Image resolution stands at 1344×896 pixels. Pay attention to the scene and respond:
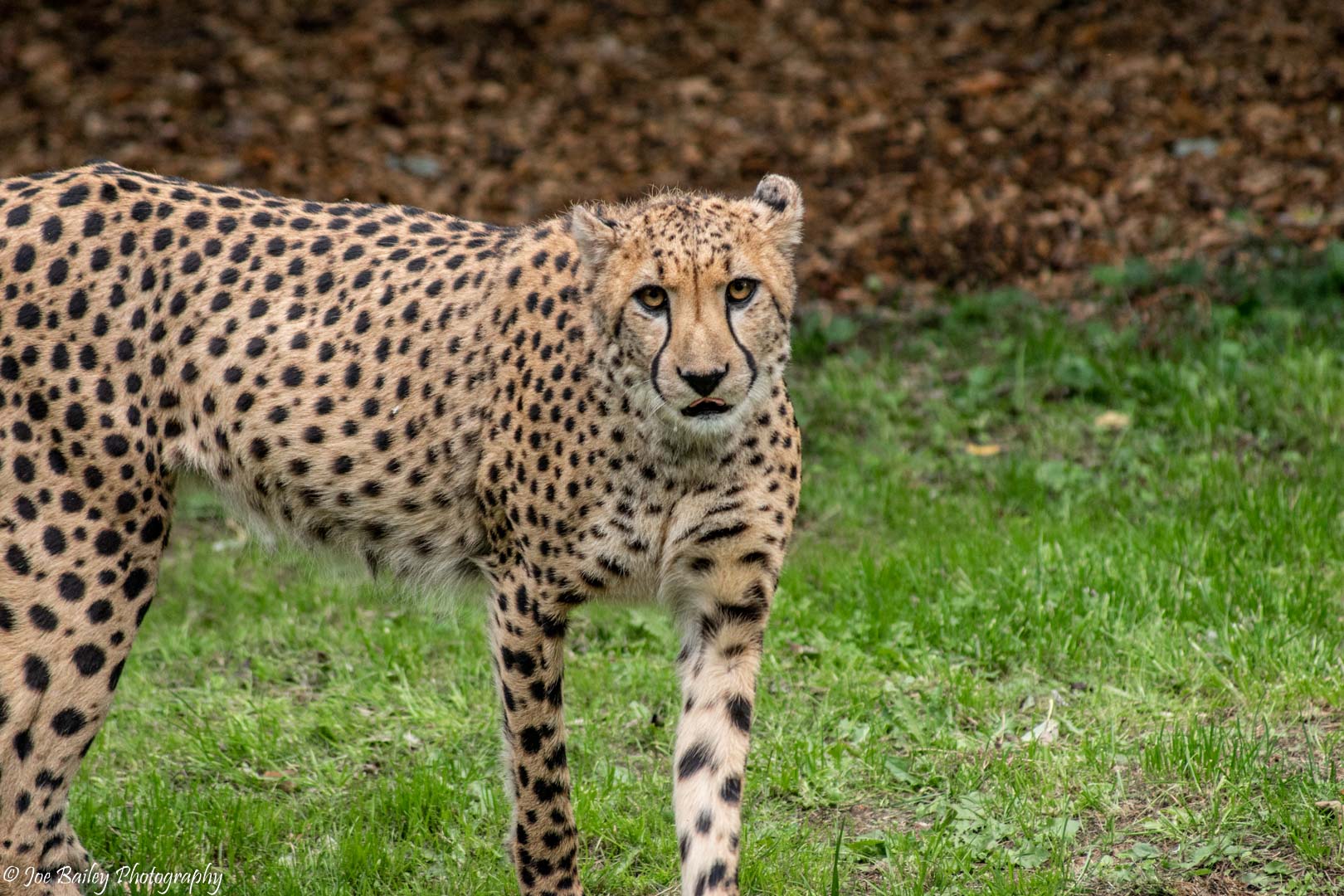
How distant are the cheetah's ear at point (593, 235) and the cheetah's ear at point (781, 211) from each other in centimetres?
36

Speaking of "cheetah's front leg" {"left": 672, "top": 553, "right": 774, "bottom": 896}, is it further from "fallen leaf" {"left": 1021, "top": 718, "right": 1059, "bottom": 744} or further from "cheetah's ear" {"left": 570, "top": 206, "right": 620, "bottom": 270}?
"fallen leaf" {"left": 1021, "top": 718, "right": 1059, "bottom": 744}

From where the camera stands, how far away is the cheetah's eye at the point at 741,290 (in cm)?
359

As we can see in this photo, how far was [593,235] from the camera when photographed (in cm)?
377

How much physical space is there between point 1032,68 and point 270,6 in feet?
18.6

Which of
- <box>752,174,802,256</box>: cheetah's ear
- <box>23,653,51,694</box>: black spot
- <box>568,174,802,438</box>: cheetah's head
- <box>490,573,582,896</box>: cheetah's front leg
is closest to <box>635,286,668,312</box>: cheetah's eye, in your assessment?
<box>568,174,802,438</box>: cheetah's head

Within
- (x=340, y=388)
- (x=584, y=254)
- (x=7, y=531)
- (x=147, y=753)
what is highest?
(x=584, y=254)

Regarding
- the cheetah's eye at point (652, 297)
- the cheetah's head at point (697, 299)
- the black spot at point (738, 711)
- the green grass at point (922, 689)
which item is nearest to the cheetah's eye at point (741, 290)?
the cheetah's head at point (697, 299)

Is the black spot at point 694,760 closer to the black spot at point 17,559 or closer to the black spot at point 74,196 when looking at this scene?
the black spot at point 17,559

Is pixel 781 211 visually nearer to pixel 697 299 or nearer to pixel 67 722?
pixel 697 299

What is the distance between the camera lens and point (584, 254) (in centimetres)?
383

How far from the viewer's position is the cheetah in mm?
3766

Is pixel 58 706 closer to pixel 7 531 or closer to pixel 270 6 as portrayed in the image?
pixel 7 531

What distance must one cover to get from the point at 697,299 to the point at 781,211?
0.41m

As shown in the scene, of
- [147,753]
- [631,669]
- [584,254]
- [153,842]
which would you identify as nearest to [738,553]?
[584,254]
